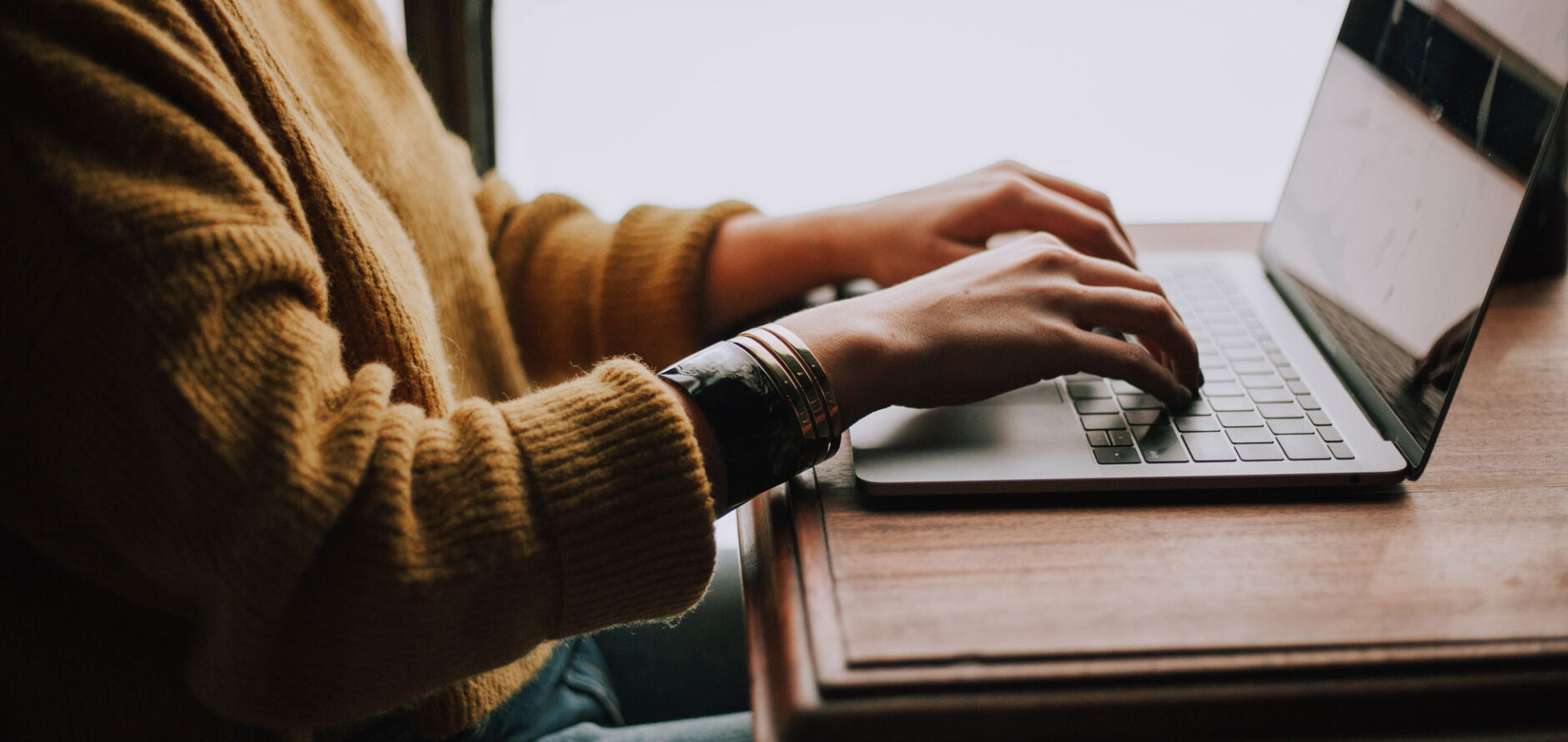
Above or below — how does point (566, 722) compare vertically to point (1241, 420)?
below

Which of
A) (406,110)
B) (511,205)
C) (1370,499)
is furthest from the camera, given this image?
(511,205)

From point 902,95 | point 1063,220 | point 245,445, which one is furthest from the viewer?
point 902,95

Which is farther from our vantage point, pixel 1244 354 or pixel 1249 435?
pixel 1244 354

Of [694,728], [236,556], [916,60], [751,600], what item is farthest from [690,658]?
[916,60]

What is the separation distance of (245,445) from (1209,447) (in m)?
0.55

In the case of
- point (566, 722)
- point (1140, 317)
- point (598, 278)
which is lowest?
point (566, 722)

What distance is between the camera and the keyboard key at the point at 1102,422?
598 mm

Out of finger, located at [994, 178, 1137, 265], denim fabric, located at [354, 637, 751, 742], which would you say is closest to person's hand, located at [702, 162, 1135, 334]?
finger, located at [994, 178, 1137, 265]

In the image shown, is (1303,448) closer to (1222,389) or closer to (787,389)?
(1222,389)

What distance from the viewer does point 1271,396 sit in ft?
2.11

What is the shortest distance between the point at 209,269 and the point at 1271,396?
2.15ft

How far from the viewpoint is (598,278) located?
0.83 meters

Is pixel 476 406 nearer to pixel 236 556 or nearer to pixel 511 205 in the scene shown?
pixel 236 556

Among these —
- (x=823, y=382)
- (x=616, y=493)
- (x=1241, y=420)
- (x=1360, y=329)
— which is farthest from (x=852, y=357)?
(x=1360, y=329)
